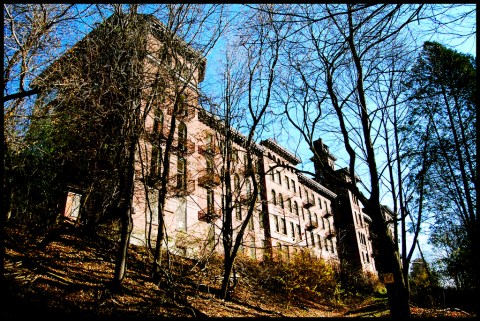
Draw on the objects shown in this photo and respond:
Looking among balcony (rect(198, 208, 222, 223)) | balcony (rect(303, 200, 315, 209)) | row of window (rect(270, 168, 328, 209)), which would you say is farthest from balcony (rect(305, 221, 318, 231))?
balcony (rect(198, 208, 222, 223))

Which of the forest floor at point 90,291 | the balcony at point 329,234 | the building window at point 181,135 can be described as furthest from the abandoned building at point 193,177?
the forest floor at point 90,291

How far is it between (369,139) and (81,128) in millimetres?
13010

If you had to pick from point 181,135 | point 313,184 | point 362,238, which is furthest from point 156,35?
point 362,238

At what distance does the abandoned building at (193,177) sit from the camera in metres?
10.9

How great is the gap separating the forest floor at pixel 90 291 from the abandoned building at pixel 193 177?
1768 mm

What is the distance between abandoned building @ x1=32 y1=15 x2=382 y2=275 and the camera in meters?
10.9

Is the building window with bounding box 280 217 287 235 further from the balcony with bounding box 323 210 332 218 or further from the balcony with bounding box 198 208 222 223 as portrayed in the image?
the balcony with bounding box 198 208 222 223

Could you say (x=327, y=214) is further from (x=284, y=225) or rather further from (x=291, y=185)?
(x=284, y=225)

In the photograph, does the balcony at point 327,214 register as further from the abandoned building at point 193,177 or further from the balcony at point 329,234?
the balcony at point 329,234

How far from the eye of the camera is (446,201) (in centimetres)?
2028

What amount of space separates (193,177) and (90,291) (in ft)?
45.2

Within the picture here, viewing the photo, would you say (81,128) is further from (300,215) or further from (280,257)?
(300,215)

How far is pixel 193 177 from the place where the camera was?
22688 millimetres

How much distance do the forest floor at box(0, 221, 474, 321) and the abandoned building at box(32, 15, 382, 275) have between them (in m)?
1.77
